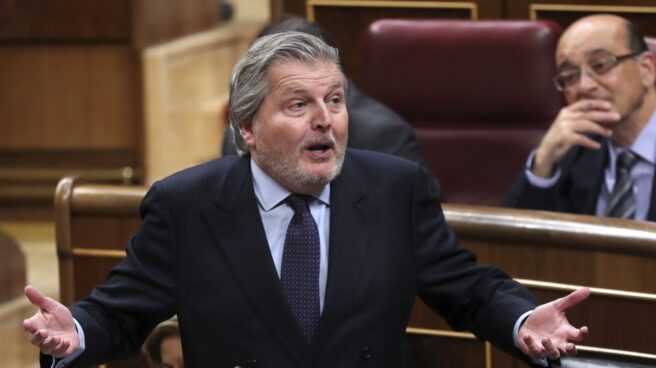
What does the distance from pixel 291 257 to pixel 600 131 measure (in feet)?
3.08

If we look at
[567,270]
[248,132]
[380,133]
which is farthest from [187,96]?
[248,132]

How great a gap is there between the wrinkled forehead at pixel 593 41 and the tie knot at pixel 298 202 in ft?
3.17

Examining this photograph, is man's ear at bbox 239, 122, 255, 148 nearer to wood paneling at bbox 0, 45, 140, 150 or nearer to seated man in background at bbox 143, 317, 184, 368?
seated man in background at bbox 143, 317, 184, 368

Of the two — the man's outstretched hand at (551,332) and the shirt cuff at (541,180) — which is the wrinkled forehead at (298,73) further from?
the shirt cuff at (541,180)

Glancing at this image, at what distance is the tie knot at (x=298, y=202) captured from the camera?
175cm

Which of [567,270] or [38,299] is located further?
[567,270]

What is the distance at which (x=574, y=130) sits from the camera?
2.49 meters

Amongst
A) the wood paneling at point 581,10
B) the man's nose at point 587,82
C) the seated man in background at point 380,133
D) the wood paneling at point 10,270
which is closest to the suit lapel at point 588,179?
the man's nose at point 587,82

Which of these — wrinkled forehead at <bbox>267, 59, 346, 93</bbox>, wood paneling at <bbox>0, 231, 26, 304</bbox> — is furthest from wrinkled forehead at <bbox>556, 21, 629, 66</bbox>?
wood paneling at <bbox>0, 231, 26, 304</bbox>

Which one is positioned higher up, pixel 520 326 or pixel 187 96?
pixel 520 326

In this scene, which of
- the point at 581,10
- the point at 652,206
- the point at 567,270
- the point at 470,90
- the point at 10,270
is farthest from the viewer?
the point at 10,270

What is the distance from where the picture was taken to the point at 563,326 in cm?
162

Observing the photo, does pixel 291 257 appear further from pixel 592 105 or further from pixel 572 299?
pixel 592 105

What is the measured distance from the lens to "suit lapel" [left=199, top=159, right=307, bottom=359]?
5.60ft
